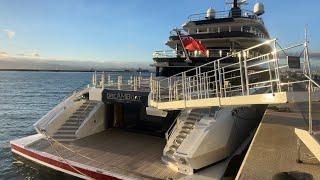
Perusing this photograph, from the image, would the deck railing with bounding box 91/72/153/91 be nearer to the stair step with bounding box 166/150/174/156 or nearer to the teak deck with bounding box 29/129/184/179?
the teak deck with bounding box 29/129/184/179

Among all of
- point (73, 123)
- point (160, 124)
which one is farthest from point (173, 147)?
point (73, 123)

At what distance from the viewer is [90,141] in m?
17.7

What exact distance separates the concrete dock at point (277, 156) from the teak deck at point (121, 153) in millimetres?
3235

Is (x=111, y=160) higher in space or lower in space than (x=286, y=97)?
lower

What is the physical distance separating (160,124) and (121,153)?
4.67 metres

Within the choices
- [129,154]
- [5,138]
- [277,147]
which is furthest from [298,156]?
[5,138]

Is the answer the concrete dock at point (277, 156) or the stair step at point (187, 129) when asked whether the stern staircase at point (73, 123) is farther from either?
the concrete dock at point (277, 156)

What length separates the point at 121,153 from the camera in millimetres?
15711

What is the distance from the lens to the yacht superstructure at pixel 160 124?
13.1m

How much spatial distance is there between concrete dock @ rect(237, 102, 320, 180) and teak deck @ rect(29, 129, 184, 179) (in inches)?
127

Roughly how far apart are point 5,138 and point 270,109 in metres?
17.7

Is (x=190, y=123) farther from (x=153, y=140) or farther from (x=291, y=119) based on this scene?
(x=291, y=119)

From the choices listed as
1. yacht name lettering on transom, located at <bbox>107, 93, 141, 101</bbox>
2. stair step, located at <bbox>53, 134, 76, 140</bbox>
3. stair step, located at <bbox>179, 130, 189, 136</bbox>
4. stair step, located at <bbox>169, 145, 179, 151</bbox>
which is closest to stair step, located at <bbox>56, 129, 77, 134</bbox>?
stair step, located at <bbox>53, 134, 76, 140</bbox>

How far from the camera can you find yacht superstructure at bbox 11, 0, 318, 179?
13125mm
